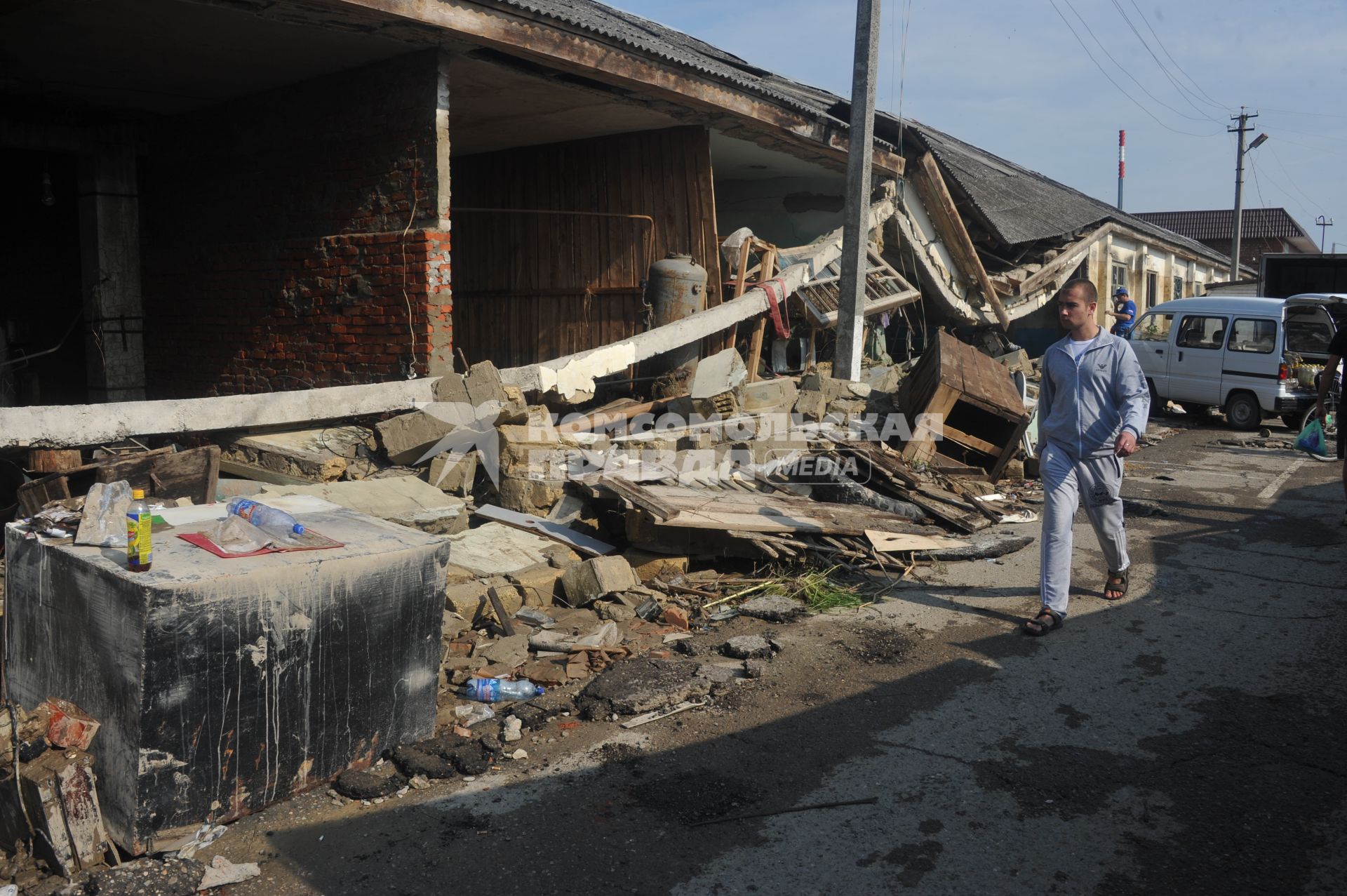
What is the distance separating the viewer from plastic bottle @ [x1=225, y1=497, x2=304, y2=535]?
378cm

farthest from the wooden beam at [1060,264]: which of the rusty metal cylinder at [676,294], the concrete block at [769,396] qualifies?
the concrete block at [769,396]

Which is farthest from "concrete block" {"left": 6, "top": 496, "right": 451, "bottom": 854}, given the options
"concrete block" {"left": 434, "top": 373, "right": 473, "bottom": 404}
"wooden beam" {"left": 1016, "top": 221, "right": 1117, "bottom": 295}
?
"wooden beam" {"left": 1016, "top": 221, "right": 1117, "bottom": 295}

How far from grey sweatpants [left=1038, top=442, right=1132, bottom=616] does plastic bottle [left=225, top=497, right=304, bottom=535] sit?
3.78 m

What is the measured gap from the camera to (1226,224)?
151ft

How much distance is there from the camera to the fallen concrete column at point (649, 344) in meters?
8.26

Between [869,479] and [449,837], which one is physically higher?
[869,479]

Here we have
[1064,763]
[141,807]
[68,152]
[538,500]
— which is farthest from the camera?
[68,152]

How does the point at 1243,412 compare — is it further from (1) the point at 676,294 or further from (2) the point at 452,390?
(2) the point at 452,390

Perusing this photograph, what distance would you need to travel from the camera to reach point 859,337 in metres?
11.3

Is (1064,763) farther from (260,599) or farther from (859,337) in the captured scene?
(859,337)

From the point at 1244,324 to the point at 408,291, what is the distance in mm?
12156

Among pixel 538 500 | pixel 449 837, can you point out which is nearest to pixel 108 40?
pixel 538 500

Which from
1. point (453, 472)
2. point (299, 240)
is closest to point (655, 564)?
point (453, 472)

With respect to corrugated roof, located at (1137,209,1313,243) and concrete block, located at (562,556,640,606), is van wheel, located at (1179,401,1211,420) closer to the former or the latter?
concrete block, located at (562,556,640,606)
